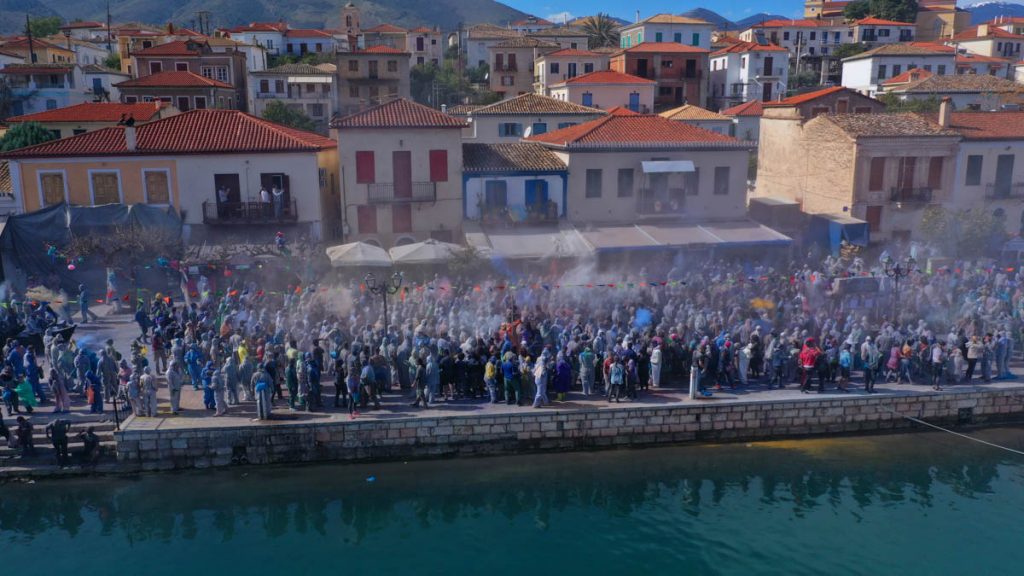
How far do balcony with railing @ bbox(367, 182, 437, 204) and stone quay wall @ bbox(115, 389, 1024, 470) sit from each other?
1277 cm

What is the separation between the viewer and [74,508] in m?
15.7

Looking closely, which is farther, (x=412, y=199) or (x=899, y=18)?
(x=899, y=18)

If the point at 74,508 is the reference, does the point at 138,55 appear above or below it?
above

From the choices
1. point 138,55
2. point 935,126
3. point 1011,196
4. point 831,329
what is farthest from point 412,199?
point 138,55

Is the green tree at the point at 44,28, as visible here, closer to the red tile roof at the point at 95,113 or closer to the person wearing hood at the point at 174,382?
the red tile roof at the point at 95,113

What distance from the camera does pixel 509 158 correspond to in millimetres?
30031

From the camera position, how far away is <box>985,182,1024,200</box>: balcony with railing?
32812mm

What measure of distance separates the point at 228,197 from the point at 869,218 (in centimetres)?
2462

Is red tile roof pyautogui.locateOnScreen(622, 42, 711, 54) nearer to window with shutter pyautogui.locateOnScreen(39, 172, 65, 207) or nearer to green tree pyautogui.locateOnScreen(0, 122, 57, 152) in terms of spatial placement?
green tree pyautogui.locateOnScreen(0, 122, 57, 152)

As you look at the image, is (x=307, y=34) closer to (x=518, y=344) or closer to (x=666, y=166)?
(x=666, y=166)

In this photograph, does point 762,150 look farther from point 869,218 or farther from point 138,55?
point 138,55

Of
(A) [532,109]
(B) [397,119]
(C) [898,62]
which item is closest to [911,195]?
(A) [532,109]

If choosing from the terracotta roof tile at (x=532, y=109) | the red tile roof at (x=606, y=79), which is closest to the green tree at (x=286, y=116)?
the terracotta roof tile at (x=532, y=109)

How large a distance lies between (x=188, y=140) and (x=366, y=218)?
6721 mm
